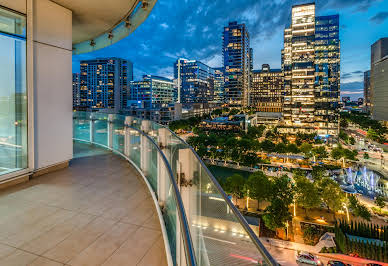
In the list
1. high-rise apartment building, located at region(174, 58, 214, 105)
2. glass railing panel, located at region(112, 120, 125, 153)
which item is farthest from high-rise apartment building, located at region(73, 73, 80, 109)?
glass railing panel, located at region(112, 120, 125, 153)

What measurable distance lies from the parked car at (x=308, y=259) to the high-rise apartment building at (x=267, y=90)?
11559 cm

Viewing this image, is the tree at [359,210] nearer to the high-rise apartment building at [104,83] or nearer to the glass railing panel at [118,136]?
the glass railing panel at [118,136]

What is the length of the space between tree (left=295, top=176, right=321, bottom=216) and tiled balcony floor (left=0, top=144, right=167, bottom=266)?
21.7m

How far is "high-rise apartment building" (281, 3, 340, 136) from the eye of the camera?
214 feet

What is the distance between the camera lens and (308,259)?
14953 millimetres

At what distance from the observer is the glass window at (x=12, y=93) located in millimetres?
4863

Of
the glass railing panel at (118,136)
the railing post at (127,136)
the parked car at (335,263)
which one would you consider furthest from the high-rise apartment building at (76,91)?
the parked car at (335,263)

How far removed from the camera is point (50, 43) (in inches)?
225

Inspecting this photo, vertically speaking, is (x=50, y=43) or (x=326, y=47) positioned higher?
(x=326, y=47)

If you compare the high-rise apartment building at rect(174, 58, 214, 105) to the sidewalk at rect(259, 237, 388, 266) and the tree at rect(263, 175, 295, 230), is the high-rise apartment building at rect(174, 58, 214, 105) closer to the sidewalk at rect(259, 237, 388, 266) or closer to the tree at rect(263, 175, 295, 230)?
the tree at rect(263, 175, 295, 230)

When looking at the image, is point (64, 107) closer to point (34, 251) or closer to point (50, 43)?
point (50, 43)

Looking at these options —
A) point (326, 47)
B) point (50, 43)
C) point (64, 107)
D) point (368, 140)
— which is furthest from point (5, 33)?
point (326, 47)

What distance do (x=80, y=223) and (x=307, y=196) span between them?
2335 cm

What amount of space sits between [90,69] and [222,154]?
411ft
